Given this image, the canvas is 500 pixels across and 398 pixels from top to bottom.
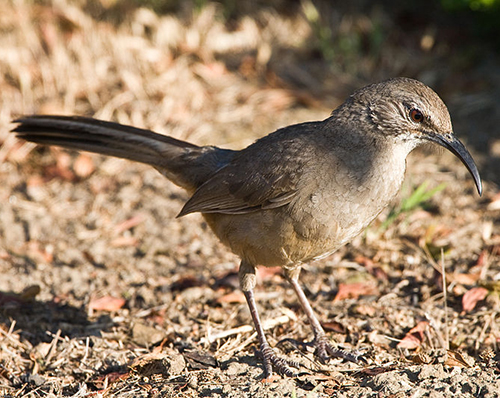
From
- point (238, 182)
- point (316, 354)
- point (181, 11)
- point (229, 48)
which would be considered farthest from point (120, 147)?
point (181, 11)

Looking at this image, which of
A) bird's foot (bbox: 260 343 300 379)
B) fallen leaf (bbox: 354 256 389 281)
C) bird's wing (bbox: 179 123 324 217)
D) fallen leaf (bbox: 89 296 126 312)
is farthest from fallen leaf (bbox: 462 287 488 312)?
fallen leaf (bbox: 89 296 126 312)

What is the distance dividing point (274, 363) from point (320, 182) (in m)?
1.17

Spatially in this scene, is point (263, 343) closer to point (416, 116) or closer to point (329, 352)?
point (329, 352)

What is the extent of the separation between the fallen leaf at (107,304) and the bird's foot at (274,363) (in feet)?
4.35

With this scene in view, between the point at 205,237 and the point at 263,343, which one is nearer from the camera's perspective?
the point at 263,343

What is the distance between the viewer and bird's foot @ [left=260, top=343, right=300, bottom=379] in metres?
4.09

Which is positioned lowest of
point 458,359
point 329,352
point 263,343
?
point 458,359

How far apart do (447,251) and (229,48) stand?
4279 mm

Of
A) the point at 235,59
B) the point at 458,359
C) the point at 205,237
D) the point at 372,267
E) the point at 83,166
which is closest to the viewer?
the point at 458,359

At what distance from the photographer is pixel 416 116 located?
4164 mm

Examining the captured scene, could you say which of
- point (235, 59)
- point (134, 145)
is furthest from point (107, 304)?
point (235, 59)

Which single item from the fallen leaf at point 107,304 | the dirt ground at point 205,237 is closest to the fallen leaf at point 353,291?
the dirt ground at point 205,237

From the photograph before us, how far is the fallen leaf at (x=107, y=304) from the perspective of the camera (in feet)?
16.5

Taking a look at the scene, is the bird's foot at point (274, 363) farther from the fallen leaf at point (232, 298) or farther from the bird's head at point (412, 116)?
the bird's head at point (412, 116)
